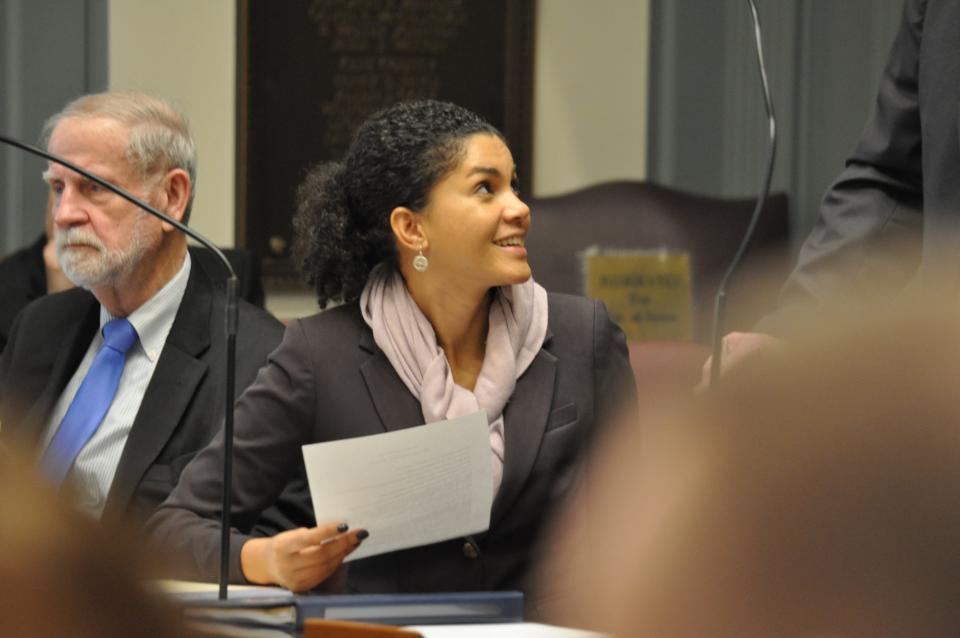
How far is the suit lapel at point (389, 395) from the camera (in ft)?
7.13

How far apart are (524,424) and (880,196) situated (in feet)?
2.02

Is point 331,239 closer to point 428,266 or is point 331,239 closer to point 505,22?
point 428,266

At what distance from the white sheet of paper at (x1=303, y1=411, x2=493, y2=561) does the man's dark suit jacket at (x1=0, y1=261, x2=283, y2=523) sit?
74 centimetres

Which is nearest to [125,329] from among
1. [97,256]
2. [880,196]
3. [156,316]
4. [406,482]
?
[156,316]

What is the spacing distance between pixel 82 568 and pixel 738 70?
15.5ft

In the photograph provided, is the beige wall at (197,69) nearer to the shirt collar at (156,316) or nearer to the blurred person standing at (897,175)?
the shirt collar at (156,316)

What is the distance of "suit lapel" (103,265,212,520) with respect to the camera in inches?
98.3

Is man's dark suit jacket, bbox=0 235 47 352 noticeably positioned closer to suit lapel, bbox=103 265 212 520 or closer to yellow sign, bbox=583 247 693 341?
suit lapel, bbox=103 265 212 520

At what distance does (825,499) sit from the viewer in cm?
35

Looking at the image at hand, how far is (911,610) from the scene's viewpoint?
14.0 inches

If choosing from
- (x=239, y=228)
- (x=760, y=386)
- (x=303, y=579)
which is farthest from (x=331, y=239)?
(x=239, y=228)

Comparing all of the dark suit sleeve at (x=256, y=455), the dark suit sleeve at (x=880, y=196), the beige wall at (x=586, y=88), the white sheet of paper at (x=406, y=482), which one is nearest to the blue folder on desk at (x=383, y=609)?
the white sheet of paper at (x=406, y=482)

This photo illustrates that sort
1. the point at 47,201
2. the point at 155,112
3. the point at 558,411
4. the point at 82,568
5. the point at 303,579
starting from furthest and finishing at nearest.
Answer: the point at 47,201, the point at 155,112, the point at 558,411, the point at 303,579, the point at 82,568

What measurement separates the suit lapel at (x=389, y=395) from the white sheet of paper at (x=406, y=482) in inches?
13.1
